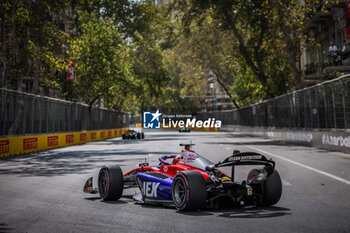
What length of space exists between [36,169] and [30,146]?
362 inches

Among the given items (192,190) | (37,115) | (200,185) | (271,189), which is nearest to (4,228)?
(192,190)

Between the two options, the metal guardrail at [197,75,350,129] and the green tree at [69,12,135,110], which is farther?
the green tree at [69,12,135,110]

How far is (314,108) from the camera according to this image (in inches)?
1009

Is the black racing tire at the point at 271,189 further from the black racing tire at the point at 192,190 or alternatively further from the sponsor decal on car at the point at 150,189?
the sponsor decal on car at the point at 150,189

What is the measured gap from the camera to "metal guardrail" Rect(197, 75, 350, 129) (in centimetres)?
2090

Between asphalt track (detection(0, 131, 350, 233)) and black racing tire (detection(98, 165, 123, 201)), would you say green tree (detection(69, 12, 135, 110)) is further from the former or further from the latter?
black racing tire (detection(98, 165, 123, 201))

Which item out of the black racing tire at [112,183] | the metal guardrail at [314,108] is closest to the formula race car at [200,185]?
the black racing tire at [112,183]

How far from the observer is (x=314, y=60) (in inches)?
1970

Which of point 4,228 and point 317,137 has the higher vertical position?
point 317,137

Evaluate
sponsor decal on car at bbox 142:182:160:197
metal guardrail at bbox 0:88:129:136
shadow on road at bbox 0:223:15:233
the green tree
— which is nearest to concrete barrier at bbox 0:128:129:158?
metal guardrail at bbox 0:88:129:136

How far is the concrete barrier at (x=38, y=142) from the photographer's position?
21.5 m

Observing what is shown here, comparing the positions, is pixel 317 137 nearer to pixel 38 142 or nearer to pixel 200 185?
pixel 38 142

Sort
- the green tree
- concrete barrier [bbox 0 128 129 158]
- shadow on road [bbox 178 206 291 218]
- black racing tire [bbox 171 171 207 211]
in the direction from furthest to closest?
1. the green tree
2. concrete barrier [bbox 0 128 129 158]
3. shadow on road [bbox 178 206 291 218]
4. black racing tire [bbox 171 171 207 211]

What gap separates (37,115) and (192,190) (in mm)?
20569
